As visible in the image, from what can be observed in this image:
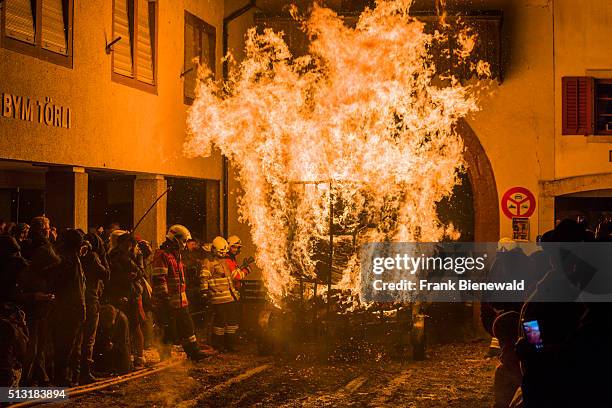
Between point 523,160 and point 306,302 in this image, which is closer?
point 306,302

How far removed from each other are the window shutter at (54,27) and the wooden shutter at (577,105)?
1119 centimetres

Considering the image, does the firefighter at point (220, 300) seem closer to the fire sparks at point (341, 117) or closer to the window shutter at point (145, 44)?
the fire sparks at point (341, 117)

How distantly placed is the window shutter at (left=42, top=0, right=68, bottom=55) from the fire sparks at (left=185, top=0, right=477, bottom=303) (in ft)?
18.1

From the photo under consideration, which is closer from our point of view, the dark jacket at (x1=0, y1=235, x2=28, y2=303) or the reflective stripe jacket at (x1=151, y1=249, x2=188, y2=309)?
the dark jacket at (x1=0, y1=235, x2=28, y2=303)

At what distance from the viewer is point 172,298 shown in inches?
522

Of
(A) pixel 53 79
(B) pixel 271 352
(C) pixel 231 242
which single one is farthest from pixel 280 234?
(A) pixel 53 79

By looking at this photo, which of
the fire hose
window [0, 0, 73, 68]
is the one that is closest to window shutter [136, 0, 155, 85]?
window [0, 0, 73, 68]

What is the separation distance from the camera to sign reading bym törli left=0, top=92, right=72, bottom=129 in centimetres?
1220

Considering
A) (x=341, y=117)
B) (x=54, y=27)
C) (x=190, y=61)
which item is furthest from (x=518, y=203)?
(x=54, y=27)

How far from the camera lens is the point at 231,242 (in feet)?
54.4

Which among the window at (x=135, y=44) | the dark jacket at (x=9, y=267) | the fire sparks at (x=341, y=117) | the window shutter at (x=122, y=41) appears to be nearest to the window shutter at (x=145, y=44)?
the window at (x=135, y=44)

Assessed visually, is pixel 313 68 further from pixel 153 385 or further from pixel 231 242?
pixel 153 385

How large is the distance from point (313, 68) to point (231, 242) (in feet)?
17.1

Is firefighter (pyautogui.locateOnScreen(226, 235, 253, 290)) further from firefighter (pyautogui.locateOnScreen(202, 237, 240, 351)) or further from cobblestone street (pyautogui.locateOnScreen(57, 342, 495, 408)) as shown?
cobblestone street (pyautogui.locateOnScreen(57, 342, 495, 408))
